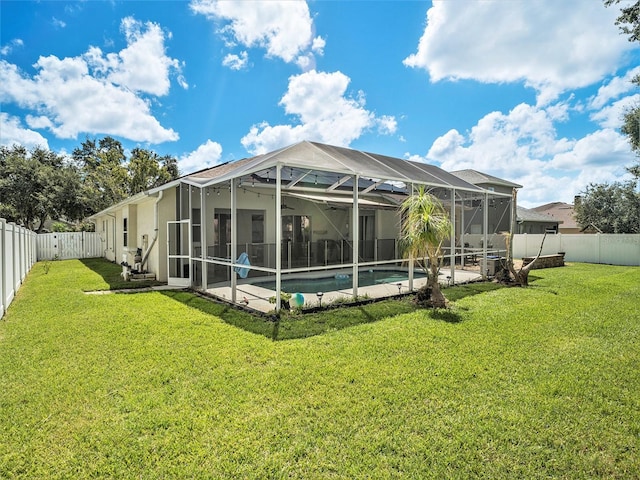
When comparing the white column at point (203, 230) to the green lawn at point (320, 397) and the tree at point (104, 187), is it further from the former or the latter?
the tree at point (104, 187)

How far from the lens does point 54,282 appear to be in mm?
11891

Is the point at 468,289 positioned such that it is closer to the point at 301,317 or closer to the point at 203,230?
the point at 301,317

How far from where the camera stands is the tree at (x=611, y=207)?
87.5 feet

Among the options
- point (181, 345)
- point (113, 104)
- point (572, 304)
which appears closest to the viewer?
point (181, 345)

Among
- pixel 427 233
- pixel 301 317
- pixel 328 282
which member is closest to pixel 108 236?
pixel 328 282

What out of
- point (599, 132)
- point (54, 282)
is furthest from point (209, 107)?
point (599, 132)

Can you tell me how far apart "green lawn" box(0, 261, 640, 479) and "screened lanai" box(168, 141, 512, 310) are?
262cm

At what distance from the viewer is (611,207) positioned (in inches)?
1161

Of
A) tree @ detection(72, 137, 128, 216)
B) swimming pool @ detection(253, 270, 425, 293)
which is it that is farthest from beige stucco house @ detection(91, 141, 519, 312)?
tree @ detection(72, 137, 128, 216)

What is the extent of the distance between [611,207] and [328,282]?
30.0 meters

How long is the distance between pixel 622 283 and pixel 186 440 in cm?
1453

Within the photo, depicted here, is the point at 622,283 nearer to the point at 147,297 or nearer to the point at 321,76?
the point at 321,76

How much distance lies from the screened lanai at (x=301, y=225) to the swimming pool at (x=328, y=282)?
4 cm

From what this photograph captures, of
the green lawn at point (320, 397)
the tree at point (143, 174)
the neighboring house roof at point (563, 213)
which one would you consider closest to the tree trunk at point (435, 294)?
the green lawn at point (320, 397)
